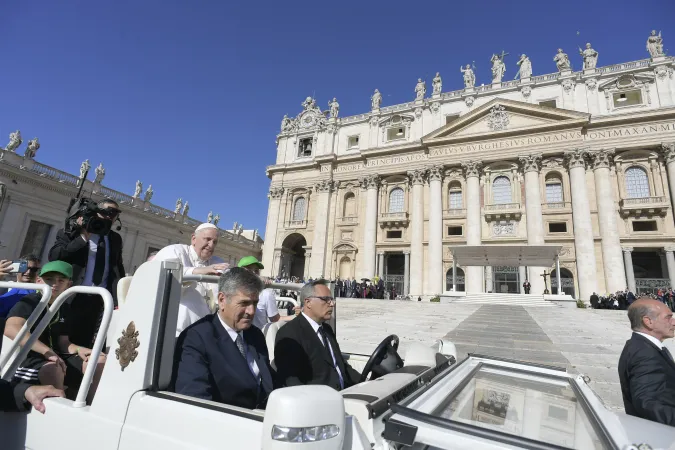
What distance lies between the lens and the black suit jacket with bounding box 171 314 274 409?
1529 mm

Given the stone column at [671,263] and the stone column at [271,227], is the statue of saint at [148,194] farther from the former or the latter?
the stone column at [671,263]

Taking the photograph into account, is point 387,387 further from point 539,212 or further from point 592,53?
point 592,53

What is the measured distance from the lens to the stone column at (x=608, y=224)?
1948 centimetres

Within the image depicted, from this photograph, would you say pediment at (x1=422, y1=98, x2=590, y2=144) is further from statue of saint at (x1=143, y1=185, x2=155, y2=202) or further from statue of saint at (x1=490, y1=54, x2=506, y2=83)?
statue of saint at (x1=143, y1=185, x2=155, y2=202)

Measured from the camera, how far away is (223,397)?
5.22 ft

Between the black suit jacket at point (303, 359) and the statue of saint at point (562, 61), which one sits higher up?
the statue of saint at point (562, 61)

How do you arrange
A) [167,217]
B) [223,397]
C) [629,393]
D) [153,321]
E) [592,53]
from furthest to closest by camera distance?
[167,217], [592,53], [629,393], [223,397], [153,321]

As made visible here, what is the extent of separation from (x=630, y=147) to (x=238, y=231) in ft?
111

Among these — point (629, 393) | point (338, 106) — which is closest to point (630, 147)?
point (338, 106)

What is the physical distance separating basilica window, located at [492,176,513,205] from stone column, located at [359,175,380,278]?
912 centimetres

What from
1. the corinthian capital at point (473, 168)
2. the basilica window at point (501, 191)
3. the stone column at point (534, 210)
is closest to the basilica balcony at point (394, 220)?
the corinthian capital at point (473, 168)

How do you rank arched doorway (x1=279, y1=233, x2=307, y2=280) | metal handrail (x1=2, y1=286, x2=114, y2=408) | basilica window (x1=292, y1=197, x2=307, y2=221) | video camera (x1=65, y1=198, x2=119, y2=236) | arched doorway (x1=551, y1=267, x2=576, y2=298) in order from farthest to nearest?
basilica window (x1=292, y1=197, x2=307, y2=221)
arched doorway (x1=279, y1=233, x2=307, y2=280)
arched doorway (x1=551, y1=267, x2=576, y2=298)
video camera (x1=65, y1=198, x2=119, y2=236)
metal handrail (x1=2, y1=286, x2=114, y2=408)

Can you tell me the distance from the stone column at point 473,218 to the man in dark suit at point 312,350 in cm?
2224

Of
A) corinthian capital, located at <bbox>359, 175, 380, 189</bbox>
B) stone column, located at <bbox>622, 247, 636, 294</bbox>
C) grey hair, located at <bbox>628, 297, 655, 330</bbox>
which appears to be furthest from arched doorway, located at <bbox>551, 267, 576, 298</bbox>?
grey hair, located at <bbox>628, 297, 655, 330</bbox>
